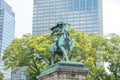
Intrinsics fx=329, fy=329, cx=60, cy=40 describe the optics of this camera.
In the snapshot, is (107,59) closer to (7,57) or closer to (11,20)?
(7,57)

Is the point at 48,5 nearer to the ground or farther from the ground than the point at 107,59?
farther from the ground

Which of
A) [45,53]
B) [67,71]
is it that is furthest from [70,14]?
[67,71]

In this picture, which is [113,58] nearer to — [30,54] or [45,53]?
[45,53]

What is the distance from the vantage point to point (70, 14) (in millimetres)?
174000

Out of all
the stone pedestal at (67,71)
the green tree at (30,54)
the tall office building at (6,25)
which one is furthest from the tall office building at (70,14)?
the stone pedestal at (67,71)

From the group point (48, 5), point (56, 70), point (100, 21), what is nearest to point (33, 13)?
point (48, 5)

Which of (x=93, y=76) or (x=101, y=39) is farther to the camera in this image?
(x=101, y=39)

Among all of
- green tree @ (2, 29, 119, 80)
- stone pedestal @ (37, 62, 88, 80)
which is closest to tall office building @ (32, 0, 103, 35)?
green tree @ (2, 29, 119, 80)

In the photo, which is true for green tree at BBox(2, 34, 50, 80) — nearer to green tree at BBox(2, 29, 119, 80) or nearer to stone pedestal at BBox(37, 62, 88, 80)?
green tree at BBox(2, 29, 119, 80)

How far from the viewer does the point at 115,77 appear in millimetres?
38562

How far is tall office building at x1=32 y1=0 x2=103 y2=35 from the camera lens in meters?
170

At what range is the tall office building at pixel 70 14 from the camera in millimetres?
169625

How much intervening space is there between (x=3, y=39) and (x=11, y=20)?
1987 centimetres

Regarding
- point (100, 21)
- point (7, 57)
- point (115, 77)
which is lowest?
point (115, 77)
